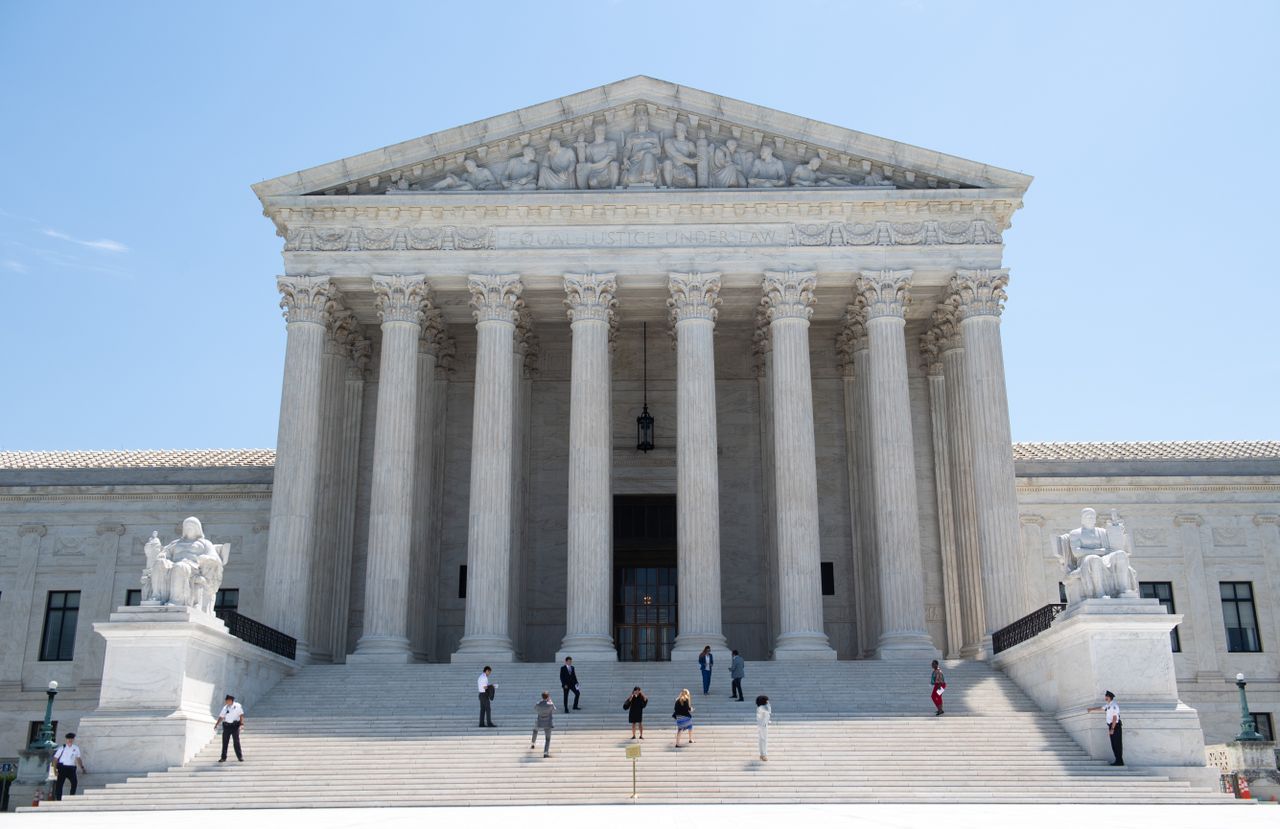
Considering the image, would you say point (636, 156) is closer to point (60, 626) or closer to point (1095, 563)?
point (1095, 563)

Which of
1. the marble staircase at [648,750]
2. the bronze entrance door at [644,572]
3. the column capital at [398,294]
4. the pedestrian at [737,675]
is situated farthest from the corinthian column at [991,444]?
the column capital at [398,294]

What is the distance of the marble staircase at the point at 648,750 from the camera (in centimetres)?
2241

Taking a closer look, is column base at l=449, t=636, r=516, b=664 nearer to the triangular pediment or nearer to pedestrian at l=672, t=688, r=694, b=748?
pedestrian at l=672, t=688, r=694, b=748

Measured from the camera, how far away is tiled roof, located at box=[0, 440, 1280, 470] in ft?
143

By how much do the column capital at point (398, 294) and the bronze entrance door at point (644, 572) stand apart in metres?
10.5

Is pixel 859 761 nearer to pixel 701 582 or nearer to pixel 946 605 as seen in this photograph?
pixel 701 582

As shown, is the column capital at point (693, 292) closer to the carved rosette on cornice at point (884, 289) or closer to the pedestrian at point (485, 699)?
the carved rosette on cornice at point (884, 289)

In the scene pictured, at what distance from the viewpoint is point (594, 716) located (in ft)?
90.7

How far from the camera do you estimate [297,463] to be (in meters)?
34.7

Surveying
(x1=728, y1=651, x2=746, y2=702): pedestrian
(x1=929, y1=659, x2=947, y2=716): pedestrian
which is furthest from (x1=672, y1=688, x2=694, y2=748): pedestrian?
(x1=929, y1=659, x2=947, y2=716): pedestrian

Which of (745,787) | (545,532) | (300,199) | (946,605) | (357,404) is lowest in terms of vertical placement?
(745,787)

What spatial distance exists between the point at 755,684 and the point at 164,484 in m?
23.2

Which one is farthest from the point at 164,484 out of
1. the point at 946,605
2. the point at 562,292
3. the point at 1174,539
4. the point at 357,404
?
the point at 1174,539

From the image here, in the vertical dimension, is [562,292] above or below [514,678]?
above
